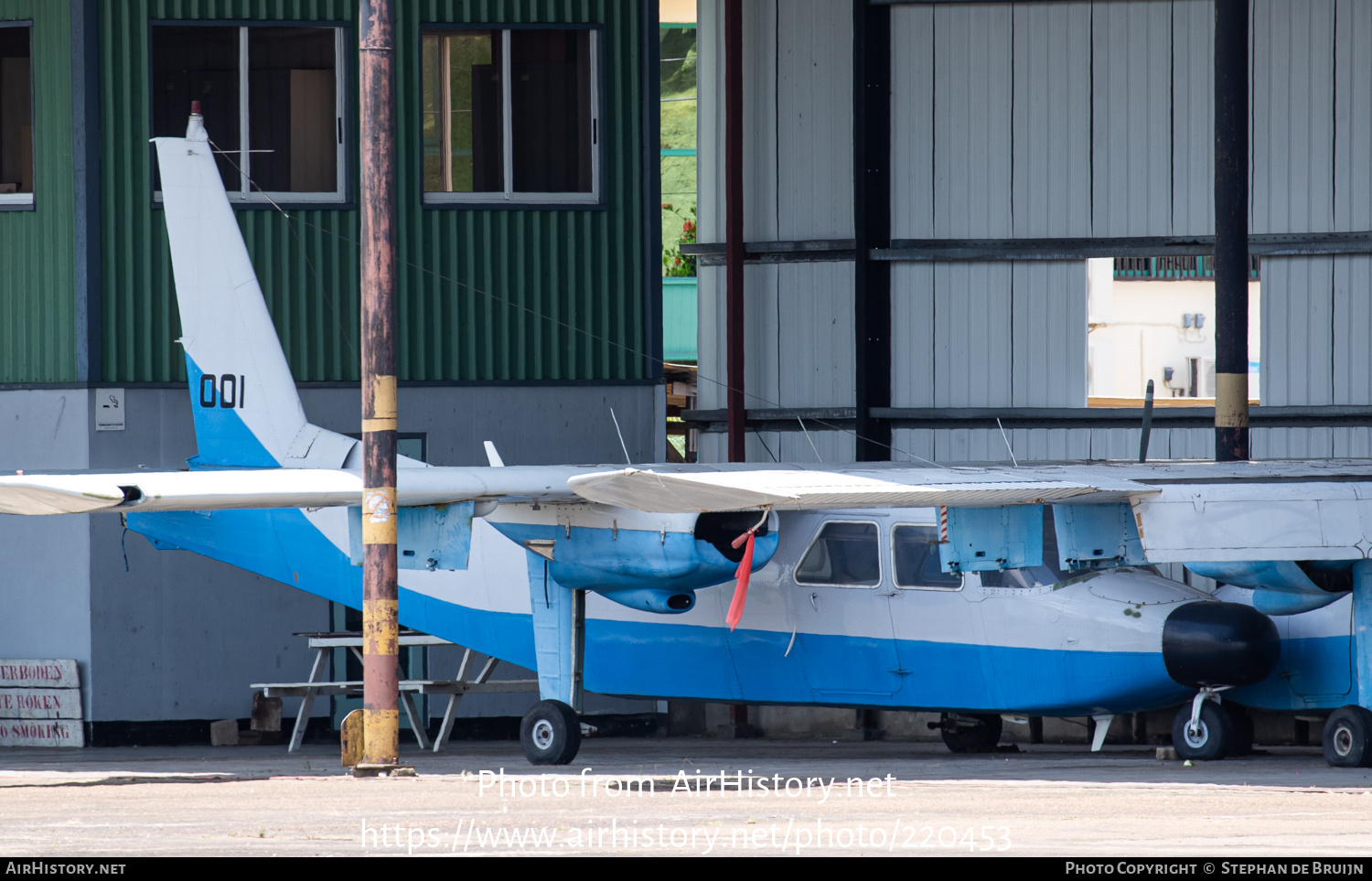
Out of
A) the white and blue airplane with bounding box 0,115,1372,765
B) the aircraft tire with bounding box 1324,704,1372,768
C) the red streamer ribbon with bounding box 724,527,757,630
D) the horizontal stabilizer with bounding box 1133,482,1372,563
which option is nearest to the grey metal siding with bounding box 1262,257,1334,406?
the white and blue airplane with bounding box 0,115,1372,765

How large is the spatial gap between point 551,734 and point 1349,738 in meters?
5.68

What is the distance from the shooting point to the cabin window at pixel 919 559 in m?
12.8

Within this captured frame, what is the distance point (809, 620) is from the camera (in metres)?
13.3

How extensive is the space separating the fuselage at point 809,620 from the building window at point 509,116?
456cm

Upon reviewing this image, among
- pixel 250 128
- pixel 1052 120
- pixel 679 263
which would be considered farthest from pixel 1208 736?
pixel 679 263

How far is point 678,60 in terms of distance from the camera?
155ft

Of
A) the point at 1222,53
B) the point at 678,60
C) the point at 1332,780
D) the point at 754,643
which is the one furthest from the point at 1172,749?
the point at 678,60

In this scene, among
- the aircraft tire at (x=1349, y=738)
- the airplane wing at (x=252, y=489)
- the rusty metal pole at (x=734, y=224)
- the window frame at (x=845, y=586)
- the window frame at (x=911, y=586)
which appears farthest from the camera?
the rusty metal pole at (x=734, y=224)

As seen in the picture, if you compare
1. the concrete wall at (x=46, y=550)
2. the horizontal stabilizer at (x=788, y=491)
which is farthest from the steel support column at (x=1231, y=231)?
the concrete wall at (x=46, y=550)

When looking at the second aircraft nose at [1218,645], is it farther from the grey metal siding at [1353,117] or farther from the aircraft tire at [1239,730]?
the grey metal siding at [1353,117]

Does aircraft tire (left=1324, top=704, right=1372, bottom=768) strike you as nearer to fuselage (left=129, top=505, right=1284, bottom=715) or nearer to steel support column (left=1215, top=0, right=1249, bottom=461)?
fuselage (left=129, top=505, right=1284, bottom=715)

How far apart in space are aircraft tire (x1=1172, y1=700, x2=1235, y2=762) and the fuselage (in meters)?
0.24

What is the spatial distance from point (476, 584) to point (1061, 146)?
853 centimetres

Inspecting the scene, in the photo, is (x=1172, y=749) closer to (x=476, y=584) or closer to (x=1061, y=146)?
(x=476, y=584)
